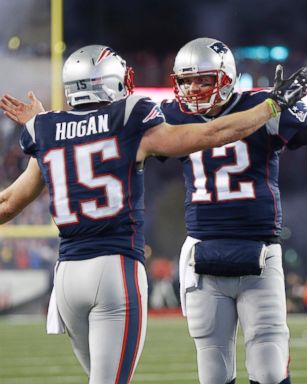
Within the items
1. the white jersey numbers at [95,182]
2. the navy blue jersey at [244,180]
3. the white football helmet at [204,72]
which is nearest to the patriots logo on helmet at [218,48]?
the white football helmet at [204,72]

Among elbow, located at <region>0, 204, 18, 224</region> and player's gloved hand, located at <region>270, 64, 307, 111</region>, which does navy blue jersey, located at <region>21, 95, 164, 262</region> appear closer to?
elbow, located at <region>0, 204, 18, 224</region>

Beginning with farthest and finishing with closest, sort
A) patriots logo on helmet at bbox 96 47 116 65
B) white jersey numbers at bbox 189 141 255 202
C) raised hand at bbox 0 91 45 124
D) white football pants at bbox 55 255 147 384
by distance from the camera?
1. white jersey numbers at bbox 189 141 255 202
2. raised hand at bbox 0 91 45 124
3. patriots logo on helmet at bbox 96 47 116 65
4. white football pants at bbox 55 255 147 384

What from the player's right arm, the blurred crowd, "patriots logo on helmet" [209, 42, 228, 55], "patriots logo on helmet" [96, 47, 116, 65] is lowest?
the blurred crowd

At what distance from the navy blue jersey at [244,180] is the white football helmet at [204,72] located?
7 centimetres

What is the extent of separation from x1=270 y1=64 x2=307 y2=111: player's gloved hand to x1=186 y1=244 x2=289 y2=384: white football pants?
56 centimetres

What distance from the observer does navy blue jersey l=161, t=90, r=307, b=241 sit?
11.1ft

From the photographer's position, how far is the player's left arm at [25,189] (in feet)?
10.00

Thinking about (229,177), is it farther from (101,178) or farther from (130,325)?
(130,325)

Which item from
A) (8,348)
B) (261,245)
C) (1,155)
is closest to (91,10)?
(1,155)

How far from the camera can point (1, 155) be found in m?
11.1

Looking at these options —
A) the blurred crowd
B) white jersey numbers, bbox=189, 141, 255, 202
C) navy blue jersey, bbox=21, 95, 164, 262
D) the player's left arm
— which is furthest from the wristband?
the blurred crowd

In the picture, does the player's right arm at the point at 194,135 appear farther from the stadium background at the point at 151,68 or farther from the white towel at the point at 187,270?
the stadium background at the point at 151,68

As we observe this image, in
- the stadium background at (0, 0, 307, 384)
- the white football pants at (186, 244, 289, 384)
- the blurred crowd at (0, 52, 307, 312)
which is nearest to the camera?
the white football pants at (186, 244, 289, 384)

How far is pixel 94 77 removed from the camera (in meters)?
2.97
